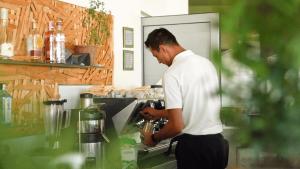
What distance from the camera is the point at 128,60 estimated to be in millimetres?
4809

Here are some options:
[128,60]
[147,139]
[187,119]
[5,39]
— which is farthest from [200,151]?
[128,60]

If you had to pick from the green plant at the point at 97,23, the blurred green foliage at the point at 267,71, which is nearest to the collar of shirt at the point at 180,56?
the green plant at the point at 97,23

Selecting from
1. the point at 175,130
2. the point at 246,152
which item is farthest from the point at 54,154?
the point at 175,130

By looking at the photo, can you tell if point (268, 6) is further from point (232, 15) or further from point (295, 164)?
point (295, 164)

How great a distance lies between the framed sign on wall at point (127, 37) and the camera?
4.76 meters

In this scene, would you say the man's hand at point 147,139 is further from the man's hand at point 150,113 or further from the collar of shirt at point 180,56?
the collar of shirt at point 180,56

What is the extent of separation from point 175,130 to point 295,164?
97.1 inches

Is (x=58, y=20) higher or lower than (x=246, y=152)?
higher

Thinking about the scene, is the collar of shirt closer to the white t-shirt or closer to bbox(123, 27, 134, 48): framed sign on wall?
the white t-shirt

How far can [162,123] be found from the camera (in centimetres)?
347

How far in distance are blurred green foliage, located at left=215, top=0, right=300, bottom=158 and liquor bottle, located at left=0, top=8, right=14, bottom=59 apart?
2.52 meters

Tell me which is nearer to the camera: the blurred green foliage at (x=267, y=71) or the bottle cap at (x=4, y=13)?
the blurred green foliage at (x=267, y=71)

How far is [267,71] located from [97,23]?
12.9 ft

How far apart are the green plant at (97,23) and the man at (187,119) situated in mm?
1073
